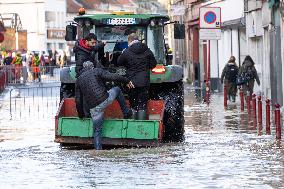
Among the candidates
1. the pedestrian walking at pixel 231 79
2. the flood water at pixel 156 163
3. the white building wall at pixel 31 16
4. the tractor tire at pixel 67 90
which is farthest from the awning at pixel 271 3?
the white building wall at pixel 31 16

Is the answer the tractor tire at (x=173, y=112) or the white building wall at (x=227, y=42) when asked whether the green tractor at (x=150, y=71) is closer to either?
the tractor tire at (x=173, y=112)

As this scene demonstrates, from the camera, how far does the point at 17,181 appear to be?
16766 millimetres

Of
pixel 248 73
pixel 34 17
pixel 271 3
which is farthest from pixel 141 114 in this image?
pixel 34 17

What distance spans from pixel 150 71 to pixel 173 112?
0.87m

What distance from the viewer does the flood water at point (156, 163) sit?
16.4 m

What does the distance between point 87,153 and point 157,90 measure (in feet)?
12.2

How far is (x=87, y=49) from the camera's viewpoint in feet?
76.6

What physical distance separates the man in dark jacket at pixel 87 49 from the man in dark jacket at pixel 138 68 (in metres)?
0.58

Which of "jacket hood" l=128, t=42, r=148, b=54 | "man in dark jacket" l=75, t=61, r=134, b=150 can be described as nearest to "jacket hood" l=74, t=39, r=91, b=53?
"jacket hood" l=128, t=42, r=148, b=54

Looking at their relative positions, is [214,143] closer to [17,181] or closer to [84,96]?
[84,96]

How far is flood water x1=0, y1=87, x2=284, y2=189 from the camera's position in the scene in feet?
53.8

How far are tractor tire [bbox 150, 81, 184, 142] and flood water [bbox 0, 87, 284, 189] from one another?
343 mm

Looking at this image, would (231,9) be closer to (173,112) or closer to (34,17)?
(173,112)

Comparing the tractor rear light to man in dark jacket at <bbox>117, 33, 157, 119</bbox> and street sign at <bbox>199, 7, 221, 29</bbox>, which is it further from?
street sign at <bbox>199, 7, 221, 29</bbox>
